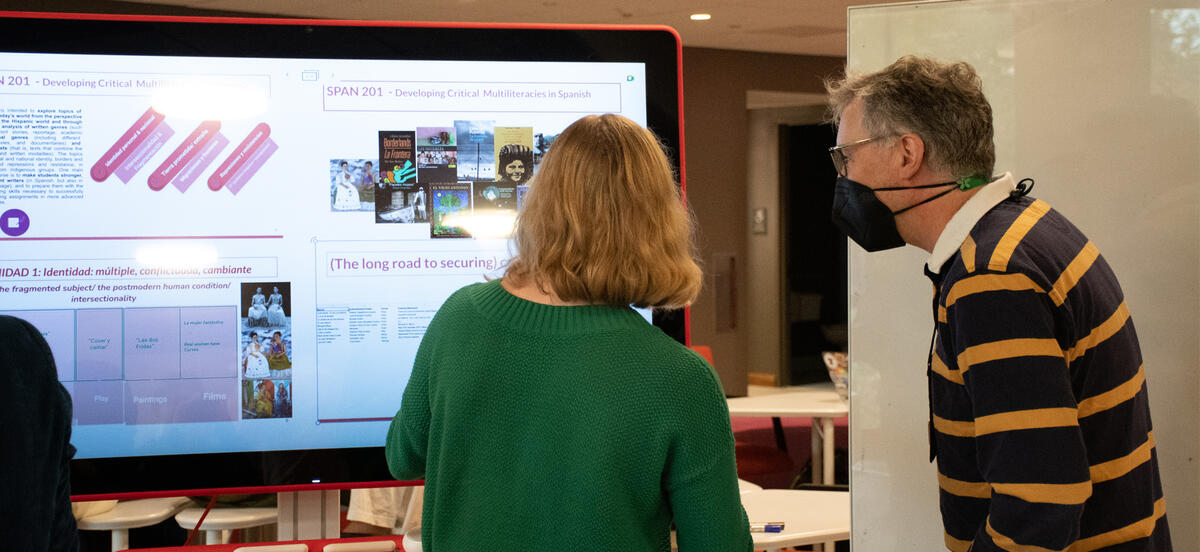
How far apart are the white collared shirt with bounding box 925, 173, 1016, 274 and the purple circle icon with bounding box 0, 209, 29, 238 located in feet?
4.57

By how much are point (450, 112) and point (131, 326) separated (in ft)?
1.96

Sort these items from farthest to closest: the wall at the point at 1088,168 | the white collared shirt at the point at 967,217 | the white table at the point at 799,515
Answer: the white table at the point at 799,515, the wall at the point at 1088,168, the white collared shirt at the point at 967,217

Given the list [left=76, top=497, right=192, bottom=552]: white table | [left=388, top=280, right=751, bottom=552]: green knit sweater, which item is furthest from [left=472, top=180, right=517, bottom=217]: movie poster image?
[left=76, top=497, right=192, bottom=552]: white table

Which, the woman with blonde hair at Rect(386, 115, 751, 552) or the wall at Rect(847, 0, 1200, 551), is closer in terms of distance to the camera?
the woman with blonde hair at Rect(386, 115, 751, 552)

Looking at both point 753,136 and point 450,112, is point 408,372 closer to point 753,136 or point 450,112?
→ point 450,112

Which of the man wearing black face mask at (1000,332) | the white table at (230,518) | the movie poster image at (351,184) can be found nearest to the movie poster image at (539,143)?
the movie poster image at (351,184)

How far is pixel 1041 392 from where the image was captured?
3.82 ft

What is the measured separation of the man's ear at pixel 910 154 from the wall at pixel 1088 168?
451 mm

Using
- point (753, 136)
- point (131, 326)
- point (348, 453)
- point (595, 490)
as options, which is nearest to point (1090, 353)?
point (595, 490)

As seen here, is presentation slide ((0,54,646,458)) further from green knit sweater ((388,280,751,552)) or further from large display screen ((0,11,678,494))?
green knit sweater ((388,280,751,552))

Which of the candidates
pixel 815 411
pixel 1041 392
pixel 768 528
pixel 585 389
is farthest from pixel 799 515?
pixel 815 411

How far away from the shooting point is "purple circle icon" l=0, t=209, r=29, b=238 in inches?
54.5

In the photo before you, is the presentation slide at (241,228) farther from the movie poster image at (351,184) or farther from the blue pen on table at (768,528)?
the blue pen on table at (768,528)

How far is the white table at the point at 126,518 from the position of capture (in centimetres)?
246
